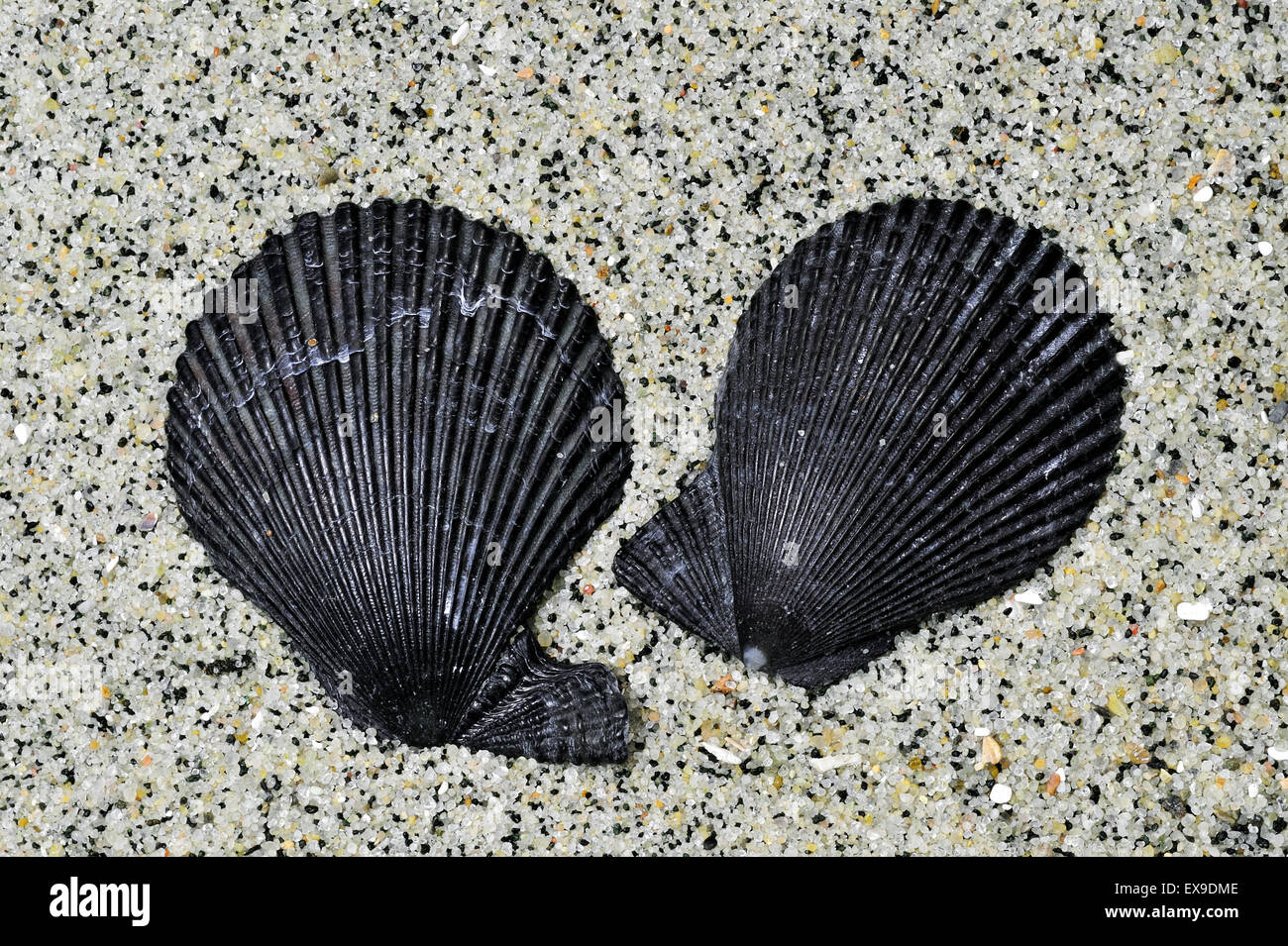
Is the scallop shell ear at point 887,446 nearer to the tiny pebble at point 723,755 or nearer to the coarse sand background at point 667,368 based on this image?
the coarse sand background at point 667,368

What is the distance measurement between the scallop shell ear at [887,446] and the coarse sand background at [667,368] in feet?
0.30

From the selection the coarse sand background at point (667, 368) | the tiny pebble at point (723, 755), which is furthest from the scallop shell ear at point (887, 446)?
the tiny pebble at point (723, 755)

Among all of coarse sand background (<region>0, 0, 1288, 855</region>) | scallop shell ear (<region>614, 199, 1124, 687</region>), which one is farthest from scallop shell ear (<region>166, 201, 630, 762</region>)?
scallop shell ear (<region>614, 199, 1124, 687</region>)

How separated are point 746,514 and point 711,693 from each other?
37cm

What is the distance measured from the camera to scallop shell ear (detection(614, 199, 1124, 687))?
2.16 metres

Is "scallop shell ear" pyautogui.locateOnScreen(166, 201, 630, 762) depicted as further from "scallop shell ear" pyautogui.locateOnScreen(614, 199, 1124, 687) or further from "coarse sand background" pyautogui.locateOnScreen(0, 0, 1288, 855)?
"scallop shell ear" pyautogui.locateOnScreen(614, 199, 1124, 687)

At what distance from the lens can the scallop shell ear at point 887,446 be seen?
85.2 inches

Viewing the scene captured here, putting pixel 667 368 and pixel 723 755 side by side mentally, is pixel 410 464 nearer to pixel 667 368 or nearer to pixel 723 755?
pixel 667 368

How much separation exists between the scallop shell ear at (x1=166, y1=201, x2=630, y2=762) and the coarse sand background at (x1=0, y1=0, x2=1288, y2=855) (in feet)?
0.34

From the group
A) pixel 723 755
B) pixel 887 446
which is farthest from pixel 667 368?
pixel 723 755

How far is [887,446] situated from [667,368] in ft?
1.58

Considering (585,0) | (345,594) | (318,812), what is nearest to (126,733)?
(318,812)

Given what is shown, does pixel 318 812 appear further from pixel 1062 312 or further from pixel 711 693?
pixel 1062 312

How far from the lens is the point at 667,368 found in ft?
7.80
